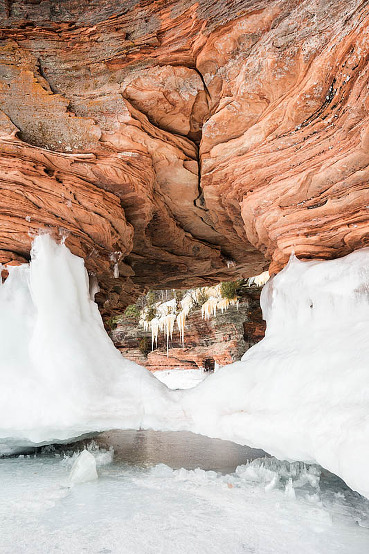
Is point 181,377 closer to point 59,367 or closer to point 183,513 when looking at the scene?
point 59,367

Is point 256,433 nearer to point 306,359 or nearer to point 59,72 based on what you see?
point 306,359

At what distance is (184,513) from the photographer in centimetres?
305

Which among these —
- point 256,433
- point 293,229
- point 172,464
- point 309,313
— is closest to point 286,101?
point 293,229

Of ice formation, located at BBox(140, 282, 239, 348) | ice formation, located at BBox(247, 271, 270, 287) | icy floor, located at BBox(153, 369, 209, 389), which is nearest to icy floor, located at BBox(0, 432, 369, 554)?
ice formation, located at BBox(247, 271, 270, 287)

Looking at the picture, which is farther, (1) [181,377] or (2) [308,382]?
(1) [181,377]

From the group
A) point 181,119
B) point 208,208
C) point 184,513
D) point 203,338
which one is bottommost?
point 184,513

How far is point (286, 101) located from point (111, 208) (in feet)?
9.11

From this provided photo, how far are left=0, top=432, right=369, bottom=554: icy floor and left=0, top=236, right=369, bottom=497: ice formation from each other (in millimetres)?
482

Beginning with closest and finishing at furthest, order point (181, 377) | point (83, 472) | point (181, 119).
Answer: point (83, 472)
point (181, 119)
point (181, 377)

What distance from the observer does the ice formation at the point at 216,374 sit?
311 cm

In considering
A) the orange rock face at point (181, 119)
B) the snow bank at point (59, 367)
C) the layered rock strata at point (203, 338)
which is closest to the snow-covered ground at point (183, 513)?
the snow bank at point (59, 367)

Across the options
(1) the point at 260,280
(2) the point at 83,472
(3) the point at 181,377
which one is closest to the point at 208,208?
(2) the point at 83,472

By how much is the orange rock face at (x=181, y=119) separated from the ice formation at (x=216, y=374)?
1.79 ft

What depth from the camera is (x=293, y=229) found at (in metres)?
4.80
